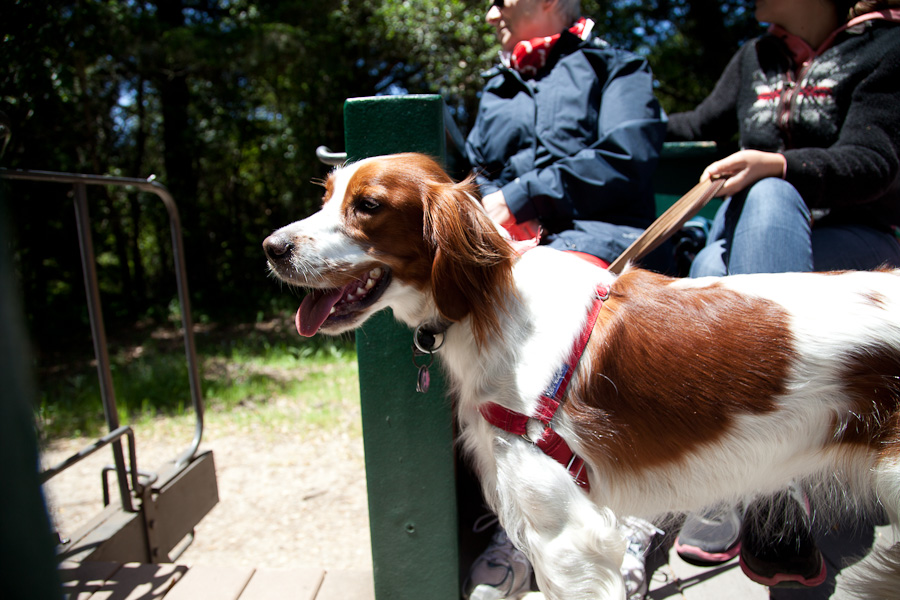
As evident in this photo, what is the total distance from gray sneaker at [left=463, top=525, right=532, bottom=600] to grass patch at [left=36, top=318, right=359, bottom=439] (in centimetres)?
239

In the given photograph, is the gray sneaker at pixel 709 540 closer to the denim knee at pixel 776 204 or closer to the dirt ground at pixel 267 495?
the denim knee at pixel 776 204

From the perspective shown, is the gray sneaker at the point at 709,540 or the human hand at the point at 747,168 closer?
the human hand at the point at 747,168

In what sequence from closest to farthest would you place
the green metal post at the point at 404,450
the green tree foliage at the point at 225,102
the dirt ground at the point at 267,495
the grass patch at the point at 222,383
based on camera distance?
the green metal post at the point at 404,450 → the dirt ground at the point at 267,495 → the grass patch at the point at 222,383 → the green tree foliage at the point at 225,102

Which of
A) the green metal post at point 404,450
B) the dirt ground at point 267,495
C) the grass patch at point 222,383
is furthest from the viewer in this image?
the grass patch at point 222,383

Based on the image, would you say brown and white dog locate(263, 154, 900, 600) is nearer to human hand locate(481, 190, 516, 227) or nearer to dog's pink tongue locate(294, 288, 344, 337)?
dog's pink tongue locate(294, 288, 344, 337)

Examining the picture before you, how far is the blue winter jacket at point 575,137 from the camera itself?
6.26 ft

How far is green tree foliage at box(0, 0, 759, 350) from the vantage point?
263 inches

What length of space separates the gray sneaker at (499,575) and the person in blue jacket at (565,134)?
1.05 meters

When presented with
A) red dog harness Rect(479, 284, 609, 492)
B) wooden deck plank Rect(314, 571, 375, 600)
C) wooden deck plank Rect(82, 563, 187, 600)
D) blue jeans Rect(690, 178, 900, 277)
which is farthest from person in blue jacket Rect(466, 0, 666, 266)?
wooden deck plank Rect(82, 563, 187, 600)

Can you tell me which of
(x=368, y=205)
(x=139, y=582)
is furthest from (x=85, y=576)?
(x=368, y=205)

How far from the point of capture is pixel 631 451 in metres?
1.41

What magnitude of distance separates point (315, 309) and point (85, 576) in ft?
4.68

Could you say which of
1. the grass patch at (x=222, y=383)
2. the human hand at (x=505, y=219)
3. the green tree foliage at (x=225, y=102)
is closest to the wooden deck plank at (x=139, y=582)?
the human hand at (x=505, y=219)

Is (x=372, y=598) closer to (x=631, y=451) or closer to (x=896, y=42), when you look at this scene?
(x=631, y=451)
